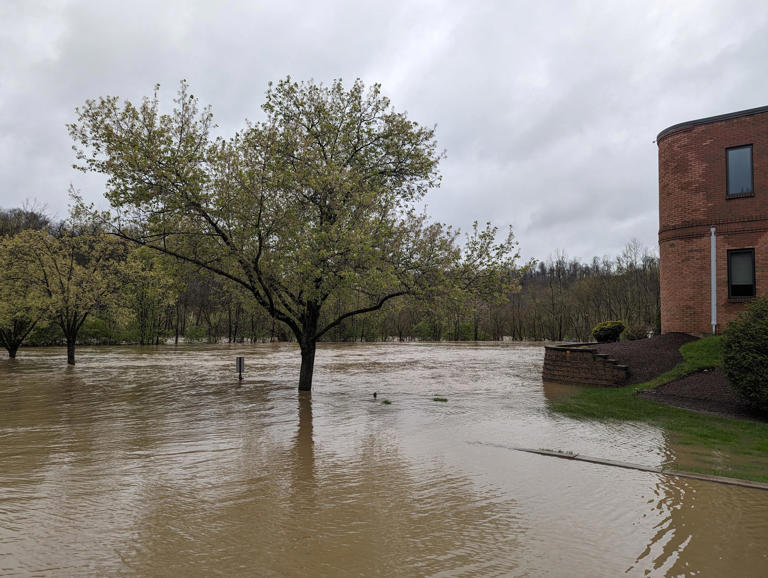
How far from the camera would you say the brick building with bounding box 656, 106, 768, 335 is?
19109 mm

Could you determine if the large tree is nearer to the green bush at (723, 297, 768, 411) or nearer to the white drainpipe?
the green bush at (723, 297, 768, 411)

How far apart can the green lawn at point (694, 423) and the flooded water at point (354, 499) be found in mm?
547

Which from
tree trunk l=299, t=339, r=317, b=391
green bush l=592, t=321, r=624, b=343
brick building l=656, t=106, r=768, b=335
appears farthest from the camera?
green bush l=592, t=321, r=624, b=343

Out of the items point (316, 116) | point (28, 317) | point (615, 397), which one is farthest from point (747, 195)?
point (28, 317)

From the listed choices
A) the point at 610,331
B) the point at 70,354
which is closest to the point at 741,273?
the point at 610,331

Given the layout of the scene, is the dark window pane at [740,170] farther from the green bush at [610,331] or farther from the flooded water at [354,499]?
the flooded water at [354,499]

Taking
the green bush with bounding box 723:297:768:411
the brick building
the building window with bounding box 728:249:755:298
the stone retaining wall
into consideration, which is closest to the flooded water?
the green bush with bounding box 723:297:768:411

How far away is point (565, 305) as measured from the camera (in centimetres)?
6569

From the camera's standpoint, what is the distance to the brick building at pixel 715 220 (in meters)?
19.1

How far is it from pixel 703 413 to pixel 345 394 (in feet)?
33.9

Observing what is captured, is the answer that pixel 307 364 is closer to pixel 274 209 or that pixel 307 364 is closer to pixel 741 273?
pixel 274 209

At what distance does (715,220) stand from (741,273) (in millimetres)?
2291

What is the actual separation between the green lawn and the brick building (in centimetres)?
218

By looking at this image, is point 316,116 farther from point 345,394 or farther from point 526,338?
point 526,338
